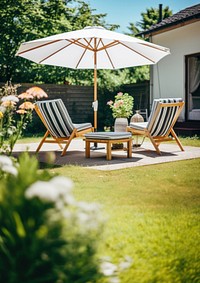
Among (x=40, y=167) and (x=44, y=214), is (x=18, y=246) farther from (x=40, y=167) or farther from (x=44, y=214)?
(x=40, y=167)

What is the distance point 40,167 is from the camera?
5.68m

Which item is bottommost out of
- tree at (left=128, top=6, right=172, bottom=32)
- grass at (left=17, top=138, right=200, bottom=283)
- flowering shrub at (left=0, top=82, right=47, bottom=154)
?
grass at (left=17, top=138, right=200, bottom=283)

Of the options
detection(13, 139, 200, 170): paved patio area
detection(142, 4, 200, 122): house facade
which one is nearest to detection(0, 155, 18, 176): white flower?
detection(13, 139, 200, 170): paved patio area

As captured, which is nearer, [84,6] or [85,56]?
[85,56]

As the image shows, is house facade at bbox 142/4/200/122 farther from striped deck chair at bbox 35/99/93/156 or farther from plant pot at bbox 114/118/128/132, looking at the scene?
striped deck chair at bbox 35/99/93/156

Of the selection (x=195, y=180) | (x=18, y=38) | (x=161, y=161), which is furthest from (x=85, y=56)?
(x=18, y=38)

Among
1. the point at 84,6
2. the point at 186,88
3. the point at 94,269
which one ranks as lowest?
the point at 94,269

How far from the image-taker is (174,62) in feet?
40.7

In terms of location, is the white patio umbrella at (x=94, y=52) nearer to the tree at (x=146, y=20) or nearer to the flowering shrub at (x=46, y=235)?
the flowering shrub at (x=46, y=235)

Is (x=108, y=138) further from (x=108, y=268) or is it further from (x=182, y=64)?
(x=182, y=64)

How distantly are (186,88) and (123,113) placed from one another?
450cm

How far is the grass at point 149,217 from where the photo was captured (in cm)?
234

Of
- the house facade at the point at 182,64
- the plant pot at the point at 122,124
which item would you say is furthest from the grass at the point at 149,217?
the house facade at the point at 182,64

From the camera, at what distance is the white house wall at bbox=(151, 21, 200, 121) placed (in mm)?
11719
